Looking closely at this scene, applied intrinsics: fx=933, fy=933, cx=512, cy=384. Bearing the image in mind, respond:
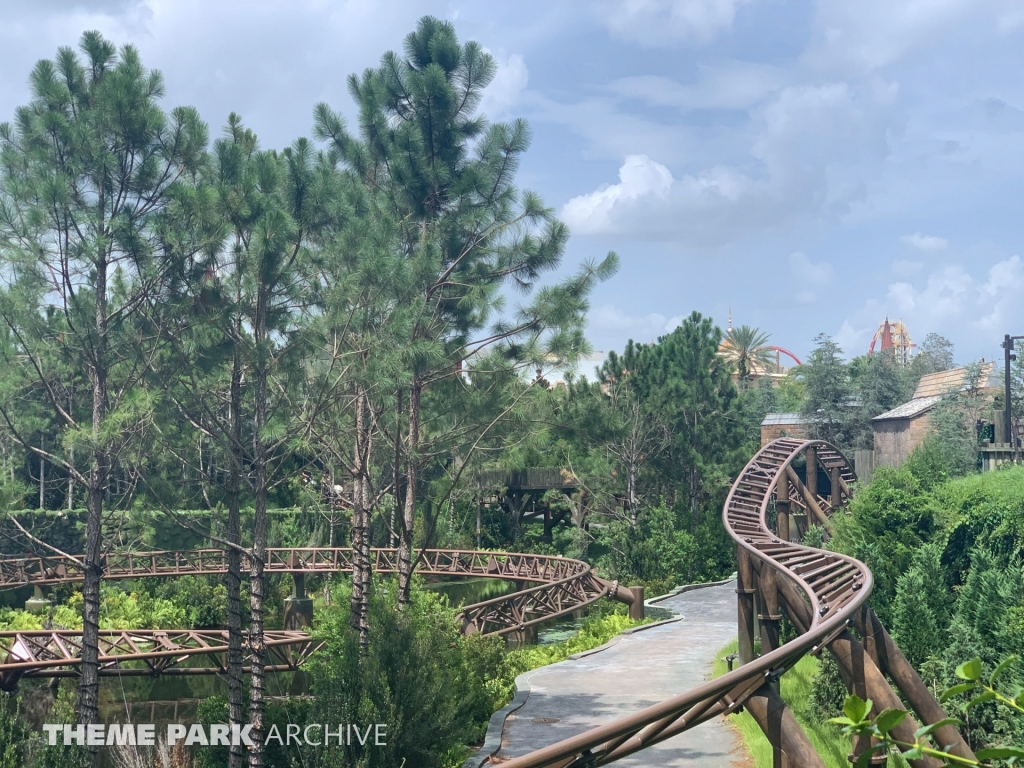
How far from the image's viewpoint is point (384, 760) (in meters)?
11.4

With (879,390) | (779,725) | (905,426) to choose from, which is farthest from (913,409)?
(779,725)

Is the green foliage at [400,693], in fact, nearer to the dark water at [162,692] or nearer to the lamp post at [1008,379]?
the dark water at [162,692]

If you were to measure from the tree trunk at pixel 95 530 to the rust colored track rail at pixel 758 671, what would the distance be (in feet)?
23.3

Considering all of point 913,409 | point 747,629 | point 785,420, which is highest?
point 913,409

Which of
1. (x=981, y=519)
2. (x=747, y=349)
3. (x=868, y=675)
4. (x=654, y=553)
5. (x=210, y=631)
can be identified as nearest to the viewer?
(x=868, y=675)

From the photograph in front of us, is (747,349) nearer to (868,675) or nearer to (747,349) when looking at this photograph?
(747,349)

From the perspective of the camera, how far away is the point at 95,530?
47.9 feet

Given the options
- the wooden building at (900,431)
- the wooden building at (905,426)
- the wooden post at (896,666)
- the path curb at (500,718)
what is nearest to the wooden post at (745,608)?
the path curb at (500,718)

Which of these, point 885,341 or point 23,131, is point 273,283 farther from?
point 885,341

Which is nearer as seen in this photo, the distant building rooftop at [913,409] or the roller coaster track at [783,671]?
the roller coaster track at [783,671]

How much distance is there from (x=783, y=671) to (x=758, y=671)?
1.72ft

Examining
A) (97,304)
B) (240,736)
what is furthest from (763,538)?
(97,304)

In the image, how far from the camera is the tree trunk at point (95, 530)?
14.1 metres

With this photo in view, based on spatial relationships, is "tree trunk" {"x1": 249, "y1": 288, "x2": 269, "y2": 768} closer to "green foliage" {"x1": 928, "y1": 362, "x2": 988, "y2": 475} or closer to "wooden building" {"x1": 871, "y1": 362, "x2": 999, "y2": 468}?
"green foliage" {"x1": 928, "y1": 362, "x2": 988, "y2": 475}
